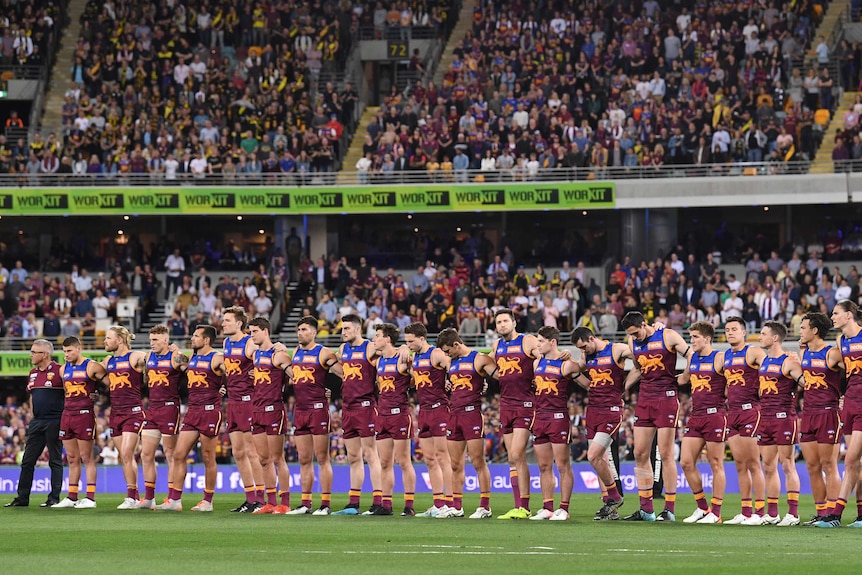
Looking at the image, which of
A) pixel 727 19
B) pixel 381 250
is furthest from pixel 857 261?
pixel 381 250

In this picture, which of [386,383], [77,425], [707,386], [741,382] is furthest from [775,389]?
[77,425]

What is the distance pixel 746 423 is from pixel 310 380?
580 centimetres

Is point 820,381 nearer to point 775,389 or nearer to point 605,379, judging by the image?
point 775,389

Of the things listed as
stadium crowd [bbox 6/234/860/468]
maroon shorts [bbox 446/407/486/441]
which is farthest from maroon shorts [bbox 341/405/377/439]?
stadium crowd [bbox 6/234/860/468]

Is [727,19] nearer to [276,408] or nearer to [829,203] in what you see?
[829,203]

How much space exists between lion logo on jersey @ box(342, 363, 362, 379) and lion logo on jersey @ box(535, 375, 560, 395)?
249cm

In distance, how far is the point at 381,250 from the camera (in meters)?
44.1

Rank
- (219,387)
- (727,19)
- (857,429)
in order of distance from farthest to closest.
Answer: (727,19) → (219,387) → (857,429)

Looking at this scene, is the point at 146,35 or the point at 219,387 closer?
the point at 219,387

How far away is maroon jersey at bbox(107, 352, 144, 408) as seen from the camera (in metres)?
20.9

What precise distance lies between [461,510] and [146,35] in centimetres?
3082

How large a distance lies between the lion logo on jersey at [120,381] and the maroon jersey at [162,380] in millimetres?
356

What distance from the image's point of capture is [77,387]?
21.2 meters

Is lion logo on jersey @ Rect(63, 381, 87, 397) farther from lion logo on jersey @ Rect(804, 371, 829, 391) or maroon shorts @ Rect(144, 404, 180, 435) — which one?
lion logo on jersey @ Rect(804, 371, 829, 391)
